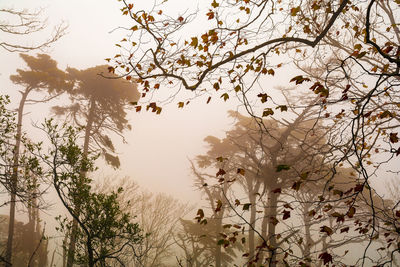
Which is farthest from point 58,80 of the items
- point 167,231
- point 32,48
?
point 167,231

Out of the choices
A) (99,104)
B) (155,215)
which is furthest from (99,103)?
(155,215)

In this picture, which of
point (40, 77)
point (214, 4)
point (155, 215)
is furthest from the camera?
point (155, 215)

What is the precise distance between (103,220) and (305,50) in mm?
7734

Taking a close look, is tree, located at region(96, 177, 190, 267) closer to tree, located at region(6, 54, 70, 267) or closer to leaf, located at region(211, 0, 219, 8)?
tree, located at region(6, 54, 70, 267)

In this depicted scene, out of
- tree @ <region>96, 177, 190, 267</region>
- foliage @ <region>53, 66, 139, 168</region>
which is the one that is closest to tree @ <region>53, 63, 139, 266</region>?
foliage @ <region>53, 66, 139, 168</region>

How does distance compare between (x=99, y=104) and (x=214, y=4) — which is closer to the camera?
(x=214, y=4)

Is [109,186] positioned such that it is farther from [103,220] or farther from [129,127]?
[103,220]

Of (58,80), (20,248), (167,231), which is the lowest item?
(20,248)

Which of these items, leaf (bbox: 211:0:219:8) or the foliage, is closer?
leaf (bbox: 211:0:219:8)

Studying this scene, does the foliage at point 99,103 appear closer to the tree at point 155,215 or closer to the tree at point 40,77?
the tree at point 40,77

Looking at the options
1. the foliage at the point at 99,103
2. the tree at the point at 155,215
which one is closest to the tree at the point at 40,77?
the foliage at the point at 99,103

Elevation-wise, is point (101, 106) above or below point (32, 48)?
above

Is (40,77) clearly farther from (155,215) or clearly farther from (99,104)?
(155,215)

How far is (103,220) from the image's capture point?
6844 millimetres
